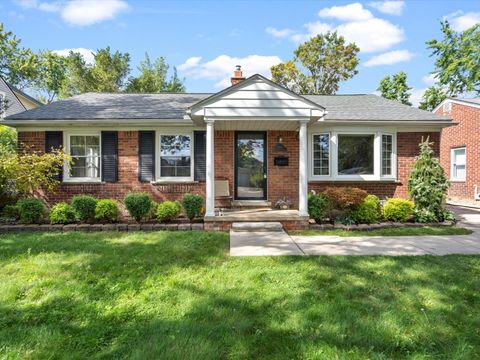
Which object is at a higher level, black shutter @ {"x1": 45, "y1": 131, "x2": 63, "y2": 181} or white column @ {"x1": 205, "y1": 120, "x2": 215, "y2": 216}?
black shutter @ {"x1": 45, "y1": 131, "x2": 63, "y2": 181}

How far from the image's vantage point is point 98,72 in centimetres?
3080

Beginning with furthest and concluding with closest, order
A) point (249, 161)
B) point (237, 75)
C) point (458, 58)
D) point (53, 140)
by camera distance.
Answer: point (458, 58), point (237, 75), point (249, 161), point (53, 140)

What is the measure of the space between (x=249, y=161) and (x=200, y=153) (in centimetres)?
156

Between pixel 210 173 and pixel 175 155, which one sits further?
pixel 175 155

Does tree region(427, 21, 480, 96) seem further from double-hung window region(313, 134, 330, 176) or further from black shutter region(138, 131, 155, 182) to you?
black shutter region(138, 131, 155, 182)

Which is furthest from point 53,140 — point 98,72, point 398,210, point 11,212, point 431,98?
point 431,98

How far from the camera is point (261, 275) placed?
14.1ft

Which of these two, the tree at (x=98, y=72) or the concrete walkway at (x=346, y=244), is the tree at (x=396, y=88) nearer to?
the concrete walkway at (x=346, y=244)

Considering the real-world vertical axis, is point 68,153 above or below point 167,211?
above

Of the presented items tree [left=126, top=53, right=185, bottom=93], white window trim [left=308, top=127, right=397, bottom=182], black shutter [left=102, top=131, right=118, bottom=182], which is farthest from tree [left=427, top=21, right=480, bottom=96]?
tree [left=126, top=53, right=185, bottom=93]

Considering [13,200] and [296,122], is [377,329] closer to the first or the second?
[296,122]

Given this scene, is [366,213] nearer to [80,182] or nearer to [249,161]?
[249,161]

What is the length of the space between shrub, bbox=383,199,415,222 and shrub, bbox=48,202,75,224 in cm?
836

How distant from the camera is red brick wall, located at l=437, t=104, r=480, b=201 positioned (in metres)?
14.4
